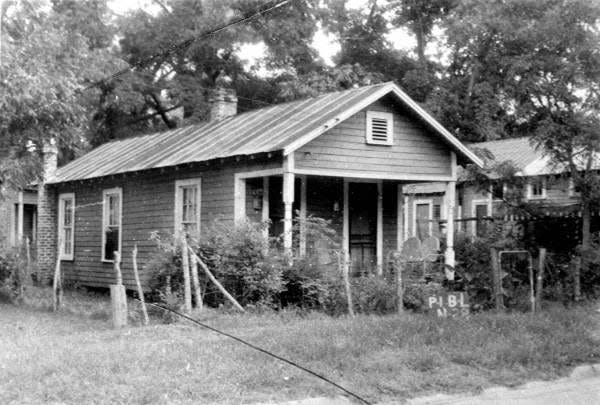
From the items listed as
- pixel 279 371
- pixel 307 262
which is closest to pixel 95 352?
pixel 279 371

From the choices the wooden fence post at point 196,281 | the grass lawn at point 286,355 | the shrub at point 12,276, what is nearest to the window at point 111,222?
the shrub at point 12,276

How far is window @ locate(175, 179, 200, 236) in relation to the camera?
733 inches

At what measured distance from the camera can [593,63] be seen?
59.0 ft

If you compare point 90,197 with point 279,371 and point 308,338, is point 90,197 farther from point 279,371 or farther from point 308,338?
→ point 279,371

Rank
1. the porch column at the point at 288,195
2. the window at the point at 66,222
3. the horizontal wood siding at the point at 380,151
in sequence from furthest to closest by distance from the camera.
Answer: the window at the point at 66,222
the horizontal wood siding at the point at 380,151
the porch column at the point at 288,195

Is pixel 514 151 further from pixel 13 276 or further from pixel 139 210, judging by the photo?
pixel 13 276

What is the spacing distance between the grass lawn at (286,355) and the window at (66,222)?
1029 centimetres

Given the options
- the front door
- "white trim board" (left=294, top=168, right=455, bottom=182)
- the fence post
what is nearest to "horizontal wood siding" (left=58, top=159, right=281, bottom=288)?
"white trim board" (left=294, top=168, right=455, bottom=182)

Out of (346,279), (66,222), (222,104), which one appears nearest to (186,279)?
(346,279)

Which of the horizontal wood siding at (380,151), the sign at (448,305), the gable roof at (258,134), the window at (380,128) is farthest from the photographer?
the window at (380,128)

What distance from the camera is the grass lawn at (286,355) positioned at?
802cm

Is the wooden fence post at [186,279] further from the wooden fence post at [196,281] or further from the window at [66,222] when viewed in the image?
the window at [66,222]

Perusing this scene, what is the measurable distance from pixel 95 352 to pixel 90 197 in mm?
13416

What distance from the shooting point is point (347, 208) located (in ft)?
63.7
